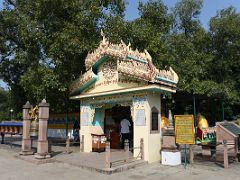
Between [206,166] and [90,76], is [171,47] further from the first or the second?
[206,166]

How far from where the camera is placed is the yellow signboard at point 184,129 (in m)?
11.6

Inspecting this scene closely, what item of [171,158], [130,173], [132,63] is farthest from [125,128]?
[130,173]

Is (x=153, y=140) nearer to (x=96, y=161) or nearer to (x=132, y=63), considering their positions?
(x=96, y=161)

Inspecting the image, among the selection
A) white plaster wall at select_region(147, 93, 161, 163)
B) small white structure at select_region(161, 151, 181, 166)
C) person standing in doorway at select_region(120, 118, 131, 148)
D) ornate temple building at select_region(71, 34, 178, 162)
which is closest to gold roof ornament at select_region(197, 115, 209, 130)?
person standing in doorway at select_region(120, 118, 131, 148)

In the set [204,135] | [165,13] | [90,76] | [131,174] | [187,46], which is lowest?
[131,174]

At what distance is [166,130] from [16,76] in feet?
44.8

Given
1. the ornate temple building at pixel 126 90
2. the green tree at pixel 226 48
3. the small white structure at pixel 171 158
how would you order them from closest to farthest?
the small white structure at pixel 171 158 < the ornate temple building at pixel 126 90 < the green tree at pixel 226 48

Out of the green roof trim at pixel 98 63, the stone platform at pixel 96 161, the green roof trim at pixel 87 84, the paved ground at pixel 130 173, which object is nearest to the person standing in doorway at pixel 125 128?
the stone platform at pixel 96 161

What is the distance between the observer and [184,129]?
11773mm

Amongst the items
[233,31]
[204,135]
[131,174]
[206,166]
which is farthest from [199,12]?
[131,174]

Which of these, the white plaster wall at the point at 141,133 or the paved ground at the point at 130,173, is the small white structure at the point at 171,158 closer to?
the paved ground at the point at 130,173

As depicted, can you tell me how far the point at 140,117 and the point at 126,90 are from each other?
52.3 inches

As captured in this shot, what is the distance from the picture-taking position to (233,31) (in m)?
23.5

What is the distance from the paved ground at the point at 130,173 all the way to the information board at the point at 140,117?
1.75 meters
